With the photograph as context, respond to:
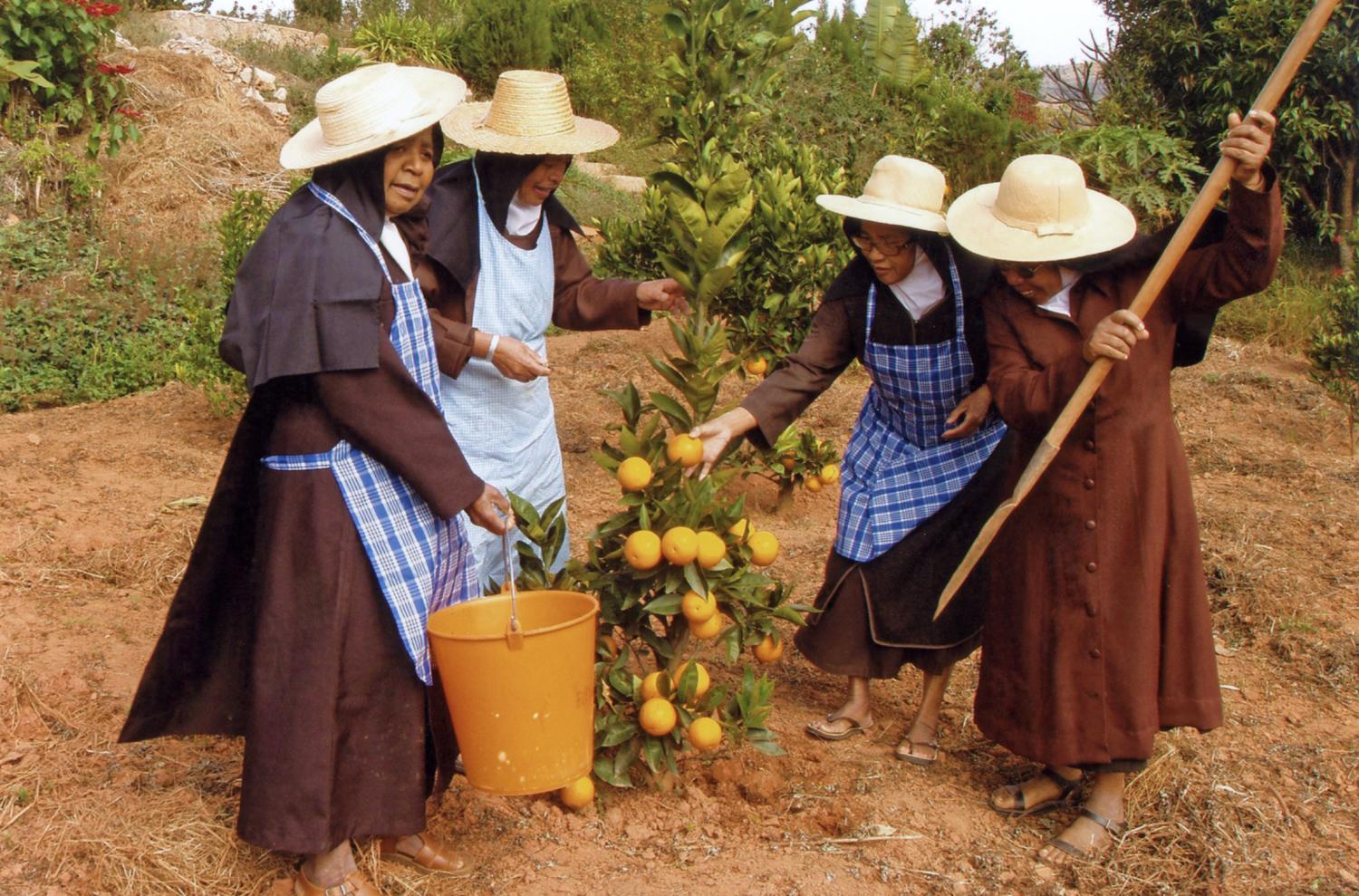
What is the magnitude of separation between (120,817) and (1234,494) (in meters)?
4.94

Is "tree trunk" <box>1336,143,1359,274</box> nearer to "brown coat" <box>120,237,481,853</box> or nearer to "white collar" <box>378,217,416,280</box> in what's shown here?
"white collar" <box>378,217,416,280</box>

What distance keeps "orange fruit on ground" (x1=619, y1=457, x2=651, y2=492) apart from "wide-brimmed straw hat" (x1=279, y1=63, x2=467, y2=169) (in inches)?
33.9

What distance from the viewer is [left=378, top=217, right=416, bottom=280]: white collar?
265 cm

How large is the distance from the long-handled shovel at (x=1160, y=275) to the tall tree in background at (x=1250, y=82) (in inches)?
282

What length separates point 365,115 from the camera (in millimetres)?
2516

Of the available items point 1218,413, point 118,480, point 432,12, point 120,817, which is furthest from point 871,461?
point 432,12

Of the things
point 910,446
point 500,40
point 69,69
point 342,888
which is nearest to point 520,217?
point 910,446

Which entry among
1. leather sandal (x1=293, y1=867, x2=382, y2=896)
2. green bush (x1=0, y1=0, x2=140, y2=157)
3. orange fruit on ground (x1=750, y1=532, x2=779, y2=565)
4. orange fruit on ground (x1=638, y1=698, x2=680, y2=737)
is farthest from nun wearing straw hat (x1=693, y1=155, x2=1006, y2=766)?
green bush (x1=0, y1=0, x2=140, y2=157)

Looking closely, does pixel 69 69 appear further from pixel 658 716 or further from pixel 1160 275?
pixel 1160 275

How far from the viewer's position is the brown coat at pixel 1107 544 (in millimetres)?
2910

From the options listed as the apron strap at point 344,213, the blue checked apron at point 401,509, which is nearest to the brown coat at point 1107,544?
the blue checked apron at point 401,509

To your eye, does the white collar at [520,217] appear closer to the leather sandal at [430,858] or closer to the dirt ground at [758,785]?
the dirt ground at [758,785]

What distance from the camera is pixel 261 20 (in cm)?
1766

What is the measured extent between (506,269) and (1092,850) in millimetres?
2133
